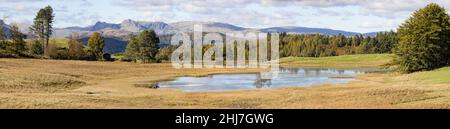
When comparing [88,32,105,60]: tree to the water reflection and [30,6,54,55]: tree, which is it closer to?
[30,6,54,55]: tree

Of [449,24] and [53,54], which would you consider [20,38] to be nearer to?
[53,54]

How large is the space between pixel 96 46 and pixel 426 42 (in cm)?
9053

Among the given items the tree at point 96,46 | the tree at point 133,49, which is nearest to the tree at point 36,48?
the tree at point 96,46

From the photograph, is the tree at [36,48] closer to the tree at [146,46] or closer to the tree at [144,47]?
the tree at [144,47]

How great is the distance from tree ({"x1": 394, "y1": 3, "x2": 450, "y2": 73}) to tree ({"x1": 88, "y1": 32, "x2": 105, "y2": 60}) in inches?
3363

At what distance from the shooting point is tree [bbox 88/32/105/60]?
463 ft

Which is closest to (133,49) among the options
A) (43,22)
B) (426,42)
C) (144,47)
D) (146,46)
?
(144,47)

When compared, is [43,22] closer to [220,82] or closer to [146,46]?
[146,46]

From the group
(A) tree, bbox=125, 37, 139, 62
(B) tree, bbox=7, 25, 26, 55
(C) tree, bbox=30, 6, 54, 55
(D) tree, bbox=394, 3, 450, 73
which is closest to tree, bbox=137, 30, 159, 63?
(A) tree, bbox=125, 37, 139, 62
